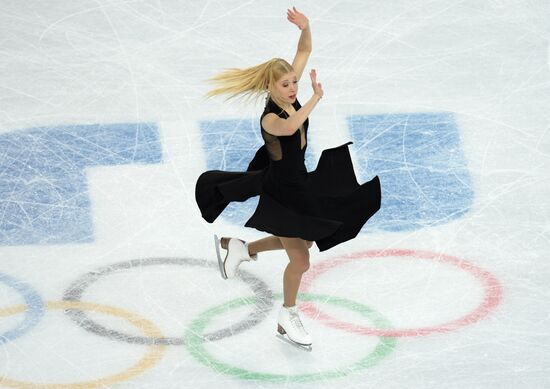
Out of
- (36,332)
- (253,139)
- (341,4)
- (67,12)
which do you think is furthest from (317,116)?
(36,332)

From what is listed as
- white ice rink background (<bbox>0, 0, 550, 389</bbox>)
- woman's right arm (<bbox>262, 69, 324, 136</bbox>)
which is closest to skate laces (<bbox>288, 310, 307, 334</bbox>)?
white ice rink background (<bbox>0, 0, 550, 389</bbox>)

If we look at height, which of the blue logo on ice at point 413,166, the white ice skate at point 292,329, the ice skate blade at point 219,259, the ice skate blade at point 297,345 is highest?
the ice skate blade at point 219,259

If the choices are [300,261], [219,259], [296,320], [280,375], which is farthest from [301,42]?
[280,375]

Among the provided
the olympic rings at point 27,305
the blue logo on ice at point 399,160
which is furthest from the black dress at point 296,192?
the blue logo on ice at point 399,160

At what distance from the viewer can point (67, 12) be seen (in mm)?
10602

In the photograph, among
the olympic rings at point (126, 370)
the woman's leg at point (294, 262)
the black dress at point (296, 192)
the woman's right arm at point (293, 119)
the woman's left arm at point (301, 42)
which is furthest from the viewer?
the woman's left arm at point (301, 42)

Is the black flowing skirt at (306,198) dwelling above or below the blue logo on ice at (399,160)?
above

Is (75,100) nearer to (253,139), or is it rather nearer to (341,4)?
(253,139)

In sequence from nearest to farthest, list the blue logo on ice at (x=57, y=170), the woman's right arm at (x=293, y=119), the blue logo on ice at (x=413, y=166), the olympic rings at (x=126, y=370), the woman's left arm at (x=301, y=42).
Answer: the woman's right arm at (x=293, y=119), the olympic rings at (x=126, y=370), the woman's left arm at (x=301, y=42), the blue logo on ice at (x=57, y=170), the blue logo on ice at (x=413, y=166)

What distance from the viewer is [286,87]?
22.2ft

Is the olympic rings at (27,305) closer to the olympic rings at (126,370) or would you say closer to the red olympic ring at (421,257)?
the olympic rings at (126,370)

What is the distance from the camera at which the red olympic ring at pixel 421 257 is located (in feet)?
23.6

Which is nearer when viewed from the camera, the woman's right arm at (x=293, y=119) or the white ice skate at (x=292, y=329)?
the woman's right arm at (x=293, y=119)

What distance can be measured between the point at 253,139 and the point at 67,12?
2.40 metres
